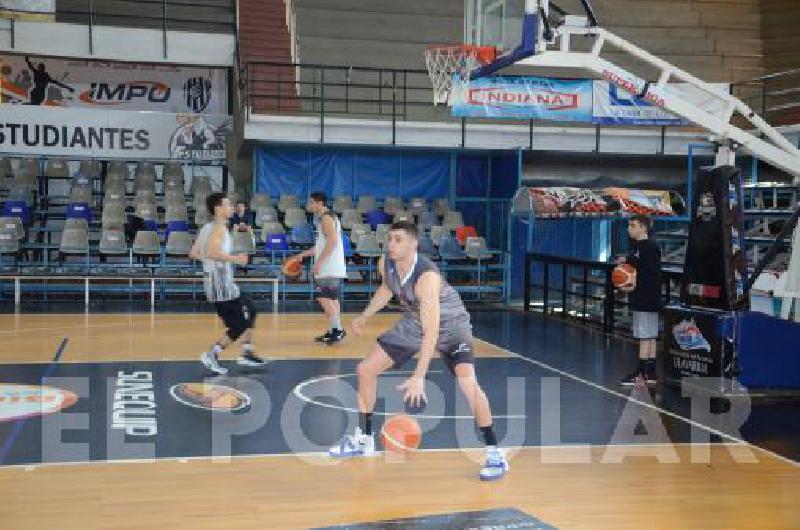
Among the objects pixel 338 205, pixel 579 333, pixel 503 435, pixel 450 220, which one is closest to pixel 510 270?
pixel 450 220

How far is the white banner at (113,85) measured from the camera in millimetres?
22844

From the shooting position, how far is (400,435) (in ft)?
22.5

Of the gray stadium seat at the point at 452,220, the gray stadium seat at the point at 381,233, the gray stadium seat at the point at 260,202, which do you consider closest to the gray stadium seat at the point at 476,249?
the gray stadium seat at the point at 452,220

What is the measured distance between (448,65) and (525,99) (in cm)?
410

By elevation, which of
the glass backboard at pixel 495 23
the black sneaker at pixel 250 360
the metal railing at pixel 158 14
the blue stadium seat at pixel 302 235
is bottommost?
the black sneaker at pixel 250 360

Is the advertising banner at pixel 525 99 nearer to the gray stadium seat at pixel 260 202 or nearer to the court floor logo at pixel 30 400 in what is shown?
the gray stadium seat at pixel 260 202

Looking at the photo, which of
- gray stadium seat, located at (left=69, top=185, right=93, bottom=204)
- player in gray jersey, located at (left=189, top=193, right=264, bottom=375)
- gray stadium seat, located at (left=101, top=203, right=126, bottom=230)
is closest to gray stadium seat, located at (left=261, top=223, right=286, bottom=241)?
gray stadium seat, located at (left=101, top=203, right=126, bottom=230)

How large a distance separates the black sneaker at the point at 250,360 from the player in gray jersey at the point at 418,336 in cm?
392

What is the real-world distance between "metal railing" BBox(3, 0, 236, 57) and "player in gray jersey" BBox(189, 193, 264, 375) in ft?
45.3

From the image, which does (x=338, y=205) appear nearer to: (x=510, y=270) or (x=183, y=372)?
(x=510, y=270)

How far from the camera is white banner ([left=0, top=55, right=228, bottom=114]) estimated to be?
22.8 m

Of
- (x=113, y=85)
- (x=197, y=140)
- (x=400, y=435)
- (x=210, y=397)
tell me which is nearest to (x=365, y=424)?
(x=400, y=435)

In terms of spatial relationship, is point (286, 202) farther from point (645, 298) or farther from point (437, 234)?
point (645, 298)

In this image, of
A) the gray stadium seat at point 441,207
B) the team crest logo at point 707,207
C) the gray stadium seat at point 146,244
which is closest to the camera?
the team crest logo at point 707,207
